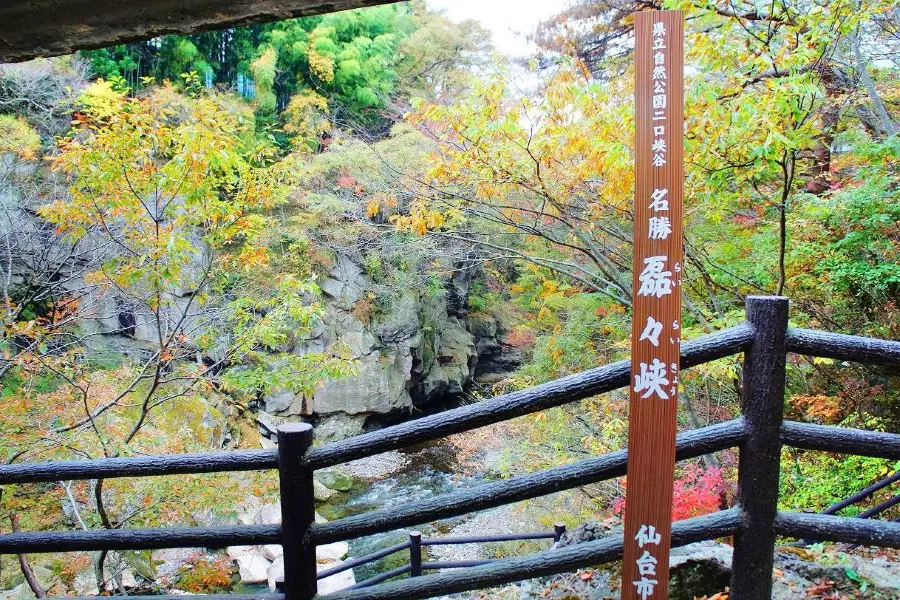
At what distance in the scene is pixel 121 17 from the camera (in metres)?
1.58

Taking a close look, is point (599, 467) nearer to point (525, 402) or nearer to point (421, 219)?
point (525, 402)

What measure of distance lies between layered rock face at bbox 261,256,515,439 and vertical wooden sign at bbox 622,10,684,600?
12.1 meters

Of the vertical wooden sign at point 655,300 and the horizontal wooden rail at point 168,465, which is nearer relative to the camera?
the vertical wooden sign at point 655,300

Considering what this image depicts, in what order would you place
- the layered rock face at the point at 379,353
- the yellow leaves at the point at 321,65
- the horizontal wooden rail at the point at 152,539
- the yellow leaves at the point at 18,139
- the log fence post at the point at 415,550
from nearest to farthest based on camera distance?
the horizontal wooden rail at the point at 152,539 → the log fence post at the point at 415,550 → the yellow leaves at the point at 18,139 → the layered rock face at the point at 379,353 → the yellow leaves at the point at 321,65

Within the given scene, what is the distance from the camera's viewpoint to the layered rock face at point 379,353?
13.9 m

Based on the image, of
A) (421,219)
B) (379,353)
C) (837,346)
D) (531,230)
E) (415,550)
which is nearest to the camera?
(837,346)

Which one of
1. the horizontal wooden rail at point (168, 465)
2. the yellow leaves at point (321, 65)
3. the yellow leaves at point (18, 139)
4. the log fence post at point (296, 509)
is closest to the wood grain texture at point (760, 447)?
the log fence post at point (296, 509)

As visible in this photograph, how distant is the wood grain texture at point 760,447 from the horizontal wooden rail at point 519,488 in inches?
2.9

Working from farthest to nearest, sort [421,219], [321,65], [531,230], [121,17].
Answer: [321,65] < [421,219] < [531,230] < [121,17]

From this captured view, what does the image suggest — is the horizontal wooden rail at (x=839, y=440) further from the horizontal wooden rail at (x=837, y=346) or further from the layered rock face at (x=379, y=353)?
the layered rock face at (x=379, y=353)

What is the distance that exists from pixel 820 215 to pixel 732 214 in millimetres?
1708

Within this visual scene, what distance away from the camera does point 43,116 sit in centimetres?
1125

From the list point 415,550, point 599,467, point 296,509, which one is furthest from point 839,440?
point 415,550

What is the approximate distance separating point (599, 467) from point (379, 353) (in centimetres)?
1312
